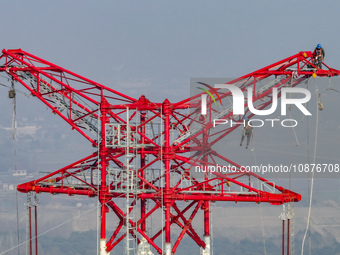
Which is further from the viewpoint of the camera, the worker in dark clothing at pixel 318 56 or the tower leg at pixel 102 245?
the tower leg at pixel 102 245

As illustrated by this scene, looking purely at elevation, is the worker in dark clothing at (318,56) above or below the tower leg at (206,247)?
above

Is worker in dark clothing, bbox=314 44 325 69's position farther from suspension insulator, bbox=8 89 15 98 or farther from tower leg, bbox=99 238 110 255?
suspension insulator, bbox=8 89 15 98

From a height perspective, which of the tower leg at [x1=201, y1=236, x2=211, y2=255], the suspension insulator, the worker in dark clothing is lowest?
the tower leg at [x1=201, y1=236, x2=211, y2=255]

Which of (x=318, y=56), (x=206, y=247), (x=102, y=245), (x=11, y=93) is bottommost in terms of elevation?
(x=206, y=247)

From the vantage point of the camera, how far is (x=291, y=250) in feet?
202

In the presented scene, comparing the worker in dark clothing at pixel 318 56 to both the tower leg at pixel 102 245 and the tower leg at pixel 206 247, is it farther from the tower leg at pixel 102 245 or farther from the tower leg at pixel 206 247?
the tower leg at pixel 102 245

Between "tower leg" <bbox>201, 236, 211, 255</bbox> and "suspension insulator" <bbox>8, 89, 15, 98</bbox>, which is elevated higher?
"suspension insulator" <bbox>8, 89, 15, 98</bbox>

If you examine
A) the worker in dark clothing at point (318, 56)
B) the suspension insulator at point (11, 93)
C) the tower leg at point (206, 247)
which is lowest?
the tower leg at point (206, 247)

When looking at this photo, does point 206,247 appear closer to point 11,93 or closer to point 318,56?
point 318,56

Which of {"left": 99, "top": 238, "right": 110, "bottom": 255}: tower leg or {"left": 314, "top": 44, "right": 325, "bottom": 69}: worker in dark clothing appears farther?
{"left": 99, "top": 238, "right": 110, "bottom": 255}: tower leg

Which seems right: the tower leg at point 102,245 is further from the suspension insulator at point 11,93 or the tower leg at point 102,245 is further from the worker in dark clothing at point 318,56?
the worker in dark clothing at point 318,56

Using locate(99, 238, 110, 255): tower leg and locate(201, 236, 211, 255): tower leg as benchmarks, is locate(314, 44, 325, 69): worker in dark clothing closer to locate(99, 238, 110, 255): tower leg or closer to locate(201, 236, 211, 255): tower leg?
locate(201, 236, 211, 255): tower leg

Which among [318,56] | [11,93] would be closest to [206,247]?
[318,56]

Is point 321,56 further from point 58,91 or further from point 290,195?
point 58,91
